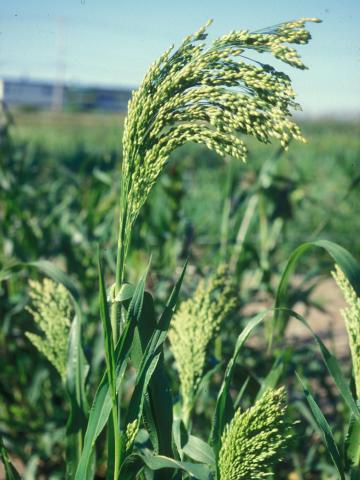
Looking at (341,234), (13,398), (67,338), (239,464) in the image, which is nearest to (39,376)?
(13,398)

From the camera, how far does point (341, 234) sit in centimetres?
529

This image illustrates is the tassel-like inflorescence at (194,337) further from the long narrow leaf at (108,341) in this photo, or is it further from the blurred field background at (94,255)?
the blurred field background at (94,255)

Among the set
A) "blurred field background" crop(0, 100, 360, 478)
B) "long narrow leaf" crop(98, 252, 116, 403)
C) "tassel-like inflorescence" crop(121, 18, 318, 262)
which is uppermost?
"tassel-like inflorescence" crop(121, 18, 318, 262)

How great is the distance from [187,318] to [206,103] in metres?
0.40

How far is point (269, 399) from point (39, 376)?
1.30 meters

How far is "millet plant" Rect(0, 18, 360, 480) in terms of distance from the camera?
0.75m

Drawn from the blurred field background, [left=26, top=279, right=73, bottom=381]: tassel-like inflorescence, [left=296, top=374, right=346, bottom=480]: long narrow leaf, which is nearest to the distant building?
the blurred field background

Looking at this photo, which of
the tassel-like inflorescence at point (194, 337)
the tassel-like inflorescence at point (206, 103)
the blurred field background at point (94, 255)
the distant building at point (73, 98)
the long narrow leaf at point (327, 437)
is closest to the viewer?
the tassel-like inflorescence at point (206, 103)

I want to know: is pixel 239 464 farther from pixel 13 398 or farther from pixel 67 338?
pixel 13 398

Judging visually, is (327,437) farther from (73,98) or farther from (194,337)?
(73,98)

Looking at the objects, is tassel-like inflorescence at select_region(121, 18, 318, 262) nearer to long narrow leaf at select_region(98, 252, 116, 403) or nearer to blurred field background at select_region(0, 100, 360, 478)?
long narrow leaf at select_region(98, 252, 116, 403)

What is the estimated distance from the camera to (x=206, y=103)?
772 millimetres

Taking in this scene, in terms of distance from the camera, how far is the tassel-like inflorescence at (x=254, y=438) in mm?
764

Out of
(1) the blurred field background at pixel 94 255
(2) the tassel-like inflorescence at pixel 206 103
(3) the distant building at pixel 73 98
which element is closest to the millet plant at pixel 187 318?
(2) the tassel-like inflorescence at pixel 206 103
